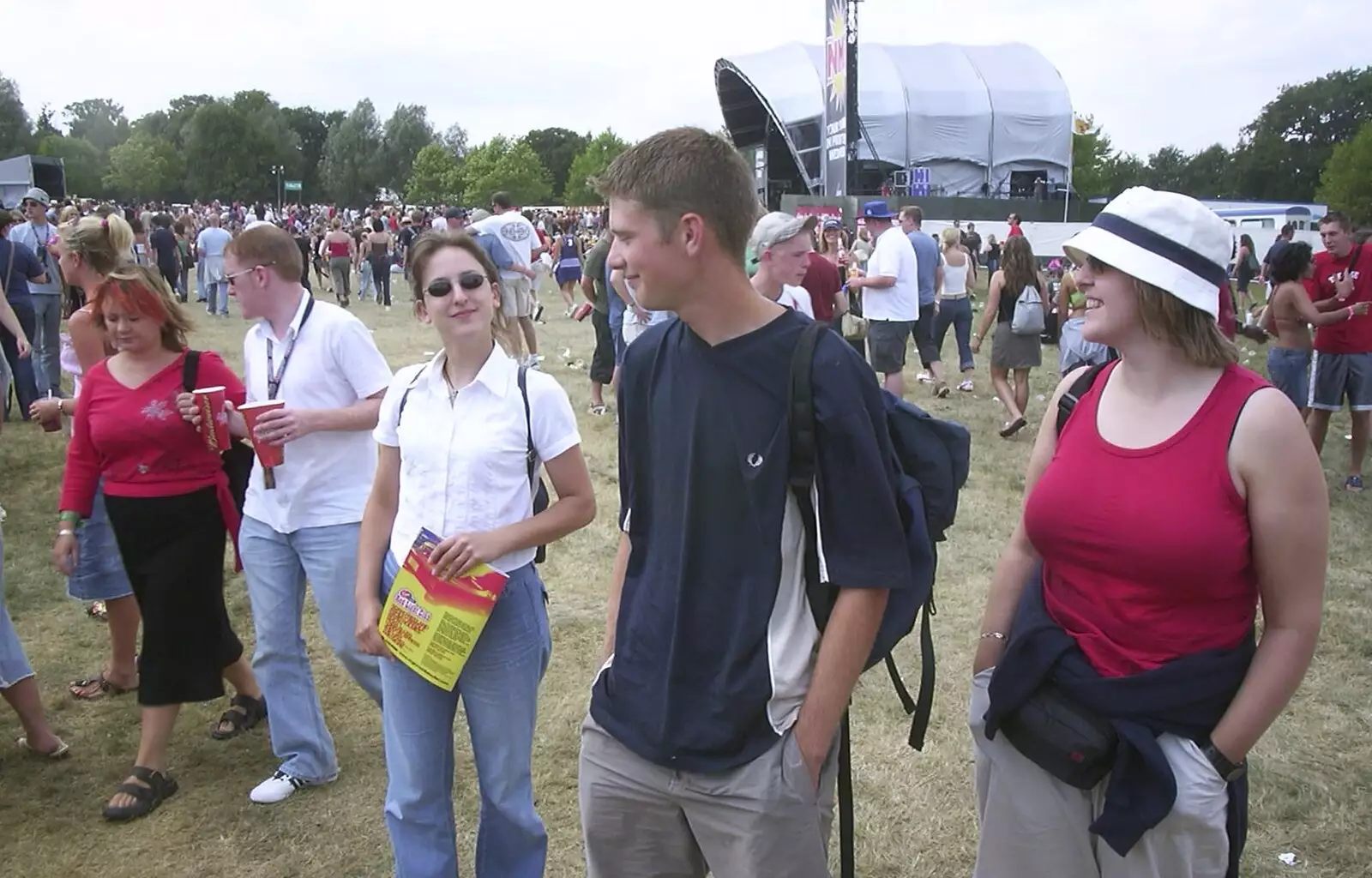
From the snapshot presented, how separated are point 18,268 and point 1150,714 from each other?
9935 mm

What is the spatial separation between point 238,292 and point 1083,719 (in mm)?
2807

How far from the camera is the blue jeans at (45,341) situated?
9453 millimetres

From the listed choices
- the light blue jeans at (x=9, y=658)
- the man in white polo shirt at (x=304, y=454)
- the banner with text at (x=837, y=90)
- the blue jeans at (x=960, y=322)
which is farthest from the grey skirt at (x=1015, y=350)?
the banner with text at (x=837, y=90)

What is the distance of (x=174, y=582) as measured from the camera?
3.50 m

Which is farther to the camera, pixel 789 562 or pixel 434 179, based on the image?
pixel 434 179

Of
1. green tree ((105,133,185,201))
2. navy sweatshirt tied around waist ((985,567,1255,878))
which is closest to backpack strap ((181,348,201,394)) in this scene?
navy sweatshirt tied around waist ((985,567,1255,878))

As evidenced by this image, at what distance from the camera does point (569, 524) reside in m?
2.58

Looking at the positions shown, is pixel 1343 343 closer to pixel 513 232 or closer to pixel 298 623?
pixel 298 623

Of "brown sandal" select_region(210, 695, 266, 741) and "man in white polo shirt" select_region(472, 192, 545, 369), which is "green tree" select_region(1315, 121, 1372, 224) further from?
Result: "brown sandal" select_region(210, 695, 266, 741)

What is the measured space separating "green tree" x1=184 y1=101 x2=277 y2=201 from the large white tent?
173ft

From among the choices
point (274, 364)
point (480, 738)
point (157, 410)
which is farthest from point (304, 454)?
point (480, 738)

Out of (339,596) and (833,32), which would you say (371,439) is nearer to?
(339,596)

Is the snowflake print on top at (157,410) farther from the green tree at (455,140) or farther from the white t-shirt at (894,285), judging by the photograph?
the green tree at (455,140)

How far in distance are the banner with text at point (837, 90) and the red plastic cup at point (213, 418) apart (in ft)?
88.3
